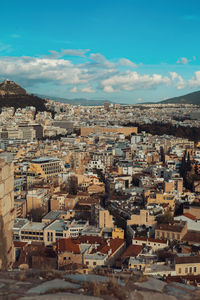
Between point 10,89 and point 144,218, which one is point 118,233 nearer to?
point 144,218

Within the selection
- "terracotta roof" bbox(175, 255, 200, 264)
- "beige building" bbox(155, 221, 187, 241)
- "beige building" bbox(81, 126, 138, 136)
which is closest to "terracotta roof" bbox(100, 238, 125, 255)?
"beige building" bbox(155, 221, 187, 241)

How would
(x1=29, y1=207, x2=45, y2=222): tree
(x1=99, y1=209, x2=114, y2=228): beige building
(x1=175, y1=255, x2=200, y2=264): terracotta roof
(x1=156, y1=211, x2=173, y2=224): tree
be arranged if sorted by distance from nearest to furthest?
(x1=175, y1=255, x2=200, y2=264): terracotta roof, (x1=156, y1=211, x2=173, y2=224): tree, (x1=99, y1=209, x2=114, y2=228): beige building, (x1=29, y1=207, x2=45, y2=222): tree

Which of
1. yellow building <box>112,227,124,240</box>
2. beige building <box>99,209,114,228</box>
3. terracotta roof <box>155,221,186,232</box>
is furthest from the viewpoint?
beige building <box>99,209,114,228</box>

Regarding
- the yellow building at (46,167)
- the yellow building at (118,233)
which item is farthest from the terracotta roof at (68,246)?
the yellow building at (46,167)

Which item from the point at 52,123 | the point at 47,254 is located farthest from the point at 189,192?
the point at 52,123

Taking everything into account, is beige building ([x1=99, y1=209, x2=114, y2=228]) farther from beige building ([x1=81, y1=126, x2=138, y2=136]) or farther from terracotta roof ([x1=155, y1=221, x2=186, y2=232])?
beige building ([x1=81, y1=126, x2=138, y2=136])

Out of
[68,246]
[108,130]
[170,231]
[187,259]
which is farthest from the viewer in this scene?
[108,130]

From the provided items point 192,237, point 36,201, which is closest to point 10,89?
point 36,201
